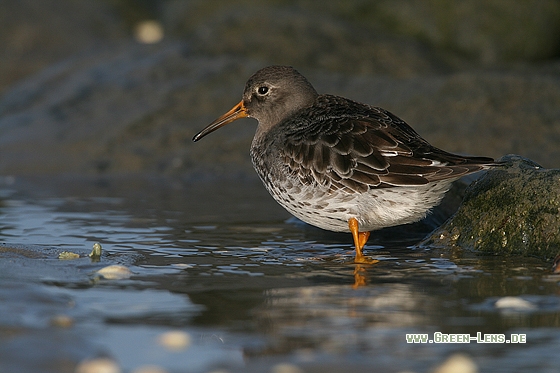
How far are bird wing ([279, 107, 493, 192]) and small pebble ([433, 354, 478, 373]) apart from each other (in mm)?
2659

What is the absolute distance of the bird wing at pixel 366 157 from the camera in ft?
22.2

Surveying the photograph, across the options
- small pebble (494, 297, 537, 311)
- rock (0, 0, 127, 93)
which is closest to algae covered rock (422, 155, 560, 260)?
small pebble (494, 297, 537, 311)

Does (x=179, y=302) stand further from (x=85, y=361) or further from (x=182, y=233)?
(x=182, y=233)

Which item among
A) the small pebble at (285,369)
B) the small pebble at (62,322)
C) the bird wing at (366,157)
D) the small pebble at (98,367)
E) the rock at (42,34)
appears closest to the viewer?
the small pebble at (98,367)

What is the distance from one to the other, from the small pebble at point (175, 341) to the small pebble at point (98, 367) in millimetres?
413

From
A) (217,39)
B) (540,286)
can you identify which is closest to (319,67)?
(217,39)

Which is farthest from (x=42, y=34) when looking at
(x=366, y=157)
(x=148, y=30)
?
(x=366, y=157)

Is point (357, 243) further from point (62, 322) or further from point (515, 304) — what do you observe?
point (62, 322)

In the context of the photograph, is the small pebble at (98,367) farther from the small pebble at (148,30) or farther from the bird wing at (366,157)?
the small pebble at (148,30)

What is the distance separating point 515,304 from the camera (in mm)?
5270

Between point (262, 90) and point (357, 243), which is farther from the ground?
point (262, 90)

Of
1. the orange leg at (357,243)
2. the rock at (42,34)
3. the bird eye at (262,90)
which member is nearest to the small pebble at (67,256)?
the orange leg at (357,243)

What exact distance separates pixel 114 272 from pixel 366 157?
230 cm

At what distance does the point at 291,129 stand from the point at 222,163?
484 cm
